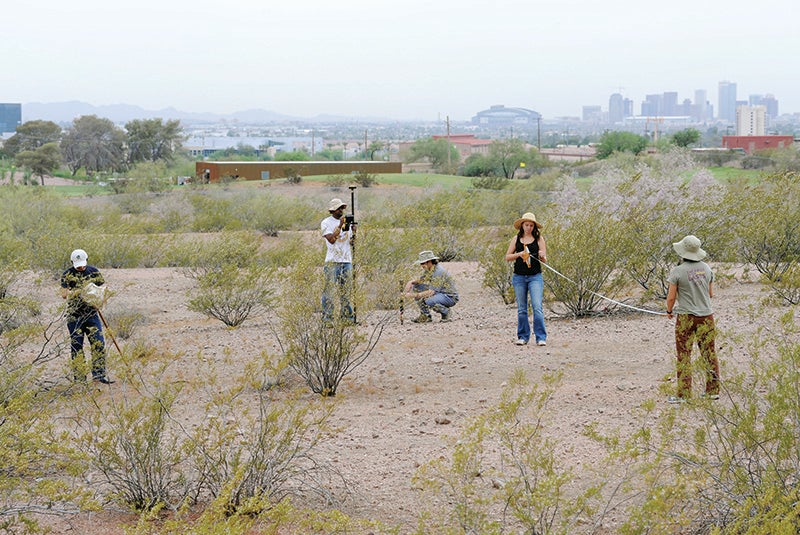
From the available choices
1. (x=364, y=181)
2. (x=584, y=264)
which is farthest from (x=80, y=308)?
(x=364, y=181)

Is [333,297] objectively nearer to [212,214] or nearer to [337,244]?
[337,244]

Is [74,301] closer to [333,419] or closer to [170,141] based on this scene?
[333,419]

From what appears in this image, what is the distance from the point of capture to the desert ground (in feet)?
→ 24.1

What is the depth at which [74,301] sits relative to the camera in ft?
Answer: 33.7

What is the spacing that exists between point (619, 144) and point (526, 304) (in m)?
76.0

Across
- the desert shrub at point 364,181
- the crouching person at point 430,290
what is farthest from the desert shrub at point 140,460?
the desert shrub at point 364,181

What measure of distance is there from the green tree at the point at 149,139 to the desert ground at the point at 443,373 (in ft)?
276

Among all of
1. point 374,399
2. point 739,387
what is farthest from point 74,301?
point 739,387

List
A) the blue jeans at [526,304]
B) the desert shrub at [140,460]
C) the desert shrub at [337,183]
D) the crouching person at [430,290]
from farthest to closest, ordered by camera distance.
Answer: the desert shrub at [337,183] → the crouching person at [430,290] → the blue jeans at [526,304] → the desert shrub at [140,460]

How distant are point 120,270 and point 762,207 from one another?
13582mm

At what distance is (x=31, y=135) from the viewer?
342ft

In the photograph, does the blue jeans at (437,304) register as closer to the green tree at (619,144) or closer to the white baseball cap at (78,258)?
the white baseball cap at (78,258)

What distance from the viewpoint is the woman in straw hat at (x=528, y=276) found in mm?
11297

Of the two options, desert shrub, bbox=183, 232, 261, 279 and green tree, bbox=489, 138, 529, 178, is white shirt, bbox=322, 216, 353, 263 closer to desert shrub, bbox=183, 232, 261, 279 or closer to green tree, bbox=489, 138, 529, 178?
desert shrub, bbox=183, 232, 261, 279
